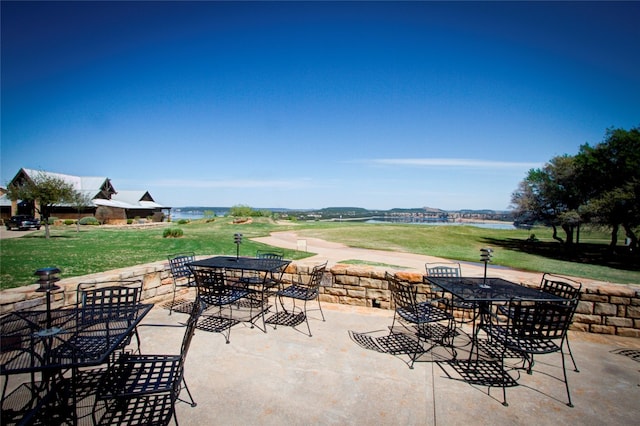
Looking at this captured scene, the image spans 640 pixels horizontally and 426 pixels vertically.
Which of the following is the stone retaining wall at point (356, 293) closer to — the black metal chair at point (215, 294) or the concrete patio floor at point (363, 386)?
the concrete patio floor at point (363, 386)

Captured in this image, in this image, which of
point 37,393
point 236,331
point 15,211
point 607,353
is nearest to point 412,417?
point 236,331

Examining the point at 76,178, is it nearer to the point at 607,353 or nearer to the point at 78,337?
the point at 78,337

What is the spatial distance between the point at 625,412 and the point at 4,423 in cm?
555

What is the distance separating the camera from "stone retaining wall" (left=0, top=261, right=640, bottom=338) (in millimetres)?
4480

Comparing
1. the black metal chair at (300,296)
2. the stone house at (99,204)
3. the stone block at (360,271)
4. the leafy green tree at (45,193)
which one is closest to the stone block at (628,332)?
the stone block at (360,271)

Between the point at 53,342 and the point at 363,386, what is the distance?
118 inches

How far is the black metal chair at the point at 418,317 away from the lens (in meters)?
4.35

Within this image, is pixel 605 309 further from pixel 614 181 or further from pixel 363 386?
pixel 614 181

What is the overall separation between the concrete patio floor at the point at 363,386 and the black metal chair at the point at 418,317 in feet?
1.32

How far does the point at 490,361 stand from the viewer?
13.7ft

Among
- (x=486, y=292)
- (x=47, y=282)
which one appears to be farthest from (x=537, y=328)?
(x=47, y=282)

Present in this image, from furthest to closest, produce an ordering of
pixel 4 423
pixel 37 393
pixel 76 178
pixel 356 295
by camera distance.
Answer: pixel 76 178, pixel 356 295, pixel 37 393, pixel 4 423

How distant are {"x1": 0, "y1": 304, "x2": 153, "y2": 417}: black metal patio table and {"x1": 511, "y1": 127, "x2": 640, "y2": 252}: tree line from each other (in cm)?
2700

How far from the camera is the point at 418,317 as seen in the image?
4305 millimetres
